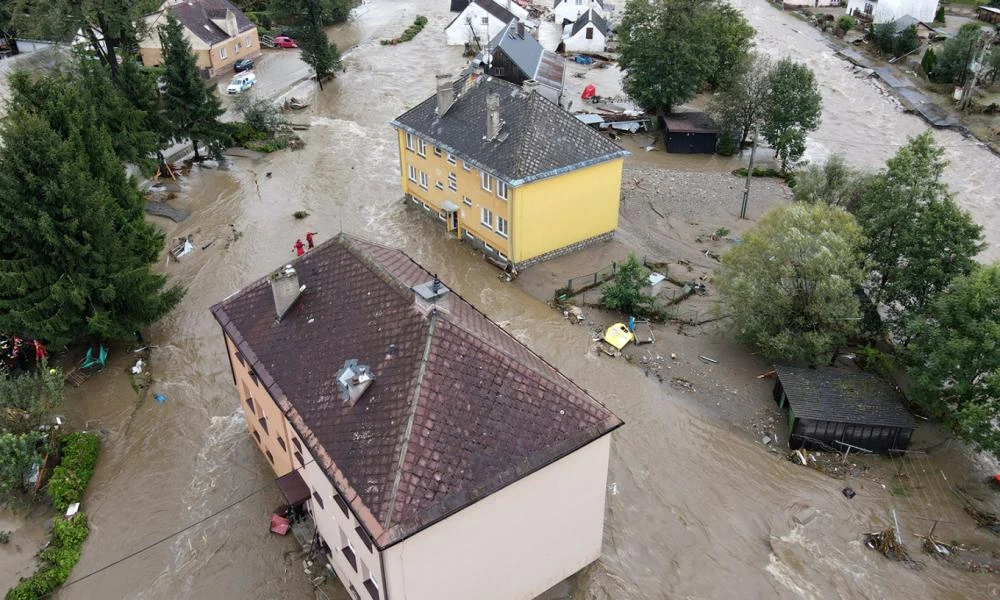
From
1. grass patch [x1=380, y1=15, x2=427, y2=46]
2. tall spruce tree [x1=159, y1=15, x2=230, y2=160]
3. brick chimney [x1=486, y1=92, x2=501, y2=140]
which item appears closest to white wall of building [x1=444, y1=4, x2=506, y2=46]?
grass patch [x1=380, y1=15, x2=427, y2=46]

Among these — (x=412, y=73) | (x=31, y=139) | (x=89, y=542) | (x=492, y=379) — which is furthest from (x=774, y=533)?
(x=412, y=73)

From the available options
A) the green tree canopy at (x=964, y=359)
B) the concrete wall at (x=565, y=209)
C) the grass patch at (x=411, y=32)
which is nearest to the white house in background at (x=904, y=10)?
the grass patch at (x=411, y=32)

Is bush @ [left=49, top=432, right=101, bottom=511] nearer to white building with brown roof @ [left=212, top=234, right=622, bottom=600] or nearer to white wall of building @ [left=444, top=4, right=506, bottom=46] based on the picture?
white building with brown roof @ [left=212, top=234, right=622, bottom=600]

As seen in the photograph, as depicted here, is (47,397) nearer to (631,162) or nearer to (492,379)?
(492,379)

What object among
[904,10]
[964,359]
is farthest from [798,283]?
[904,10]

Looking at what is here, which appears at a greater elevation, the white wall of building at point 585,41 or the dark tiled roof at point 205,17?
the dark tiled roof at point 205,17

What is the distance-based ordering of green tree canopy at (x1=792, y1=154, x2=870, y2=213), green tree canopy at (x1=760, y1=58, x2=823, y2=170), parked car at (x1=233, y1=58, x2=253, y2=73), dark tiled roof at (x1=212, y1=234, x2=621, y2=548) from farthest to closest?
parked car at (x1=233, y1=58, x2=253, y2=73) < green tree canopy at (x1=760, y1=58, x2=823, y2=170) < green tree canopy at (x1=792, y1=154, x2=870, y2=213) < dark tiled roof at (x1=212, y1=234, x2=621, y2=548)

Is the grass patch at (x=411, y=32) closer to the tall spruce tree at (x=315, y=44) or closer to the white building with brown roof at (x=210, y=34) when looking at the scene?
the white building with brown roof at (x=210, y=34)
